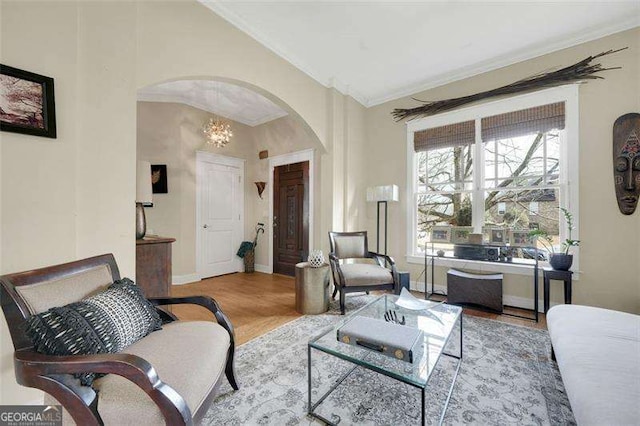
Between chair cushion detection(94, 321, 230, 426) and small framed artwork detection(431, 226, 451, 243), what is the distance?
2.82 m

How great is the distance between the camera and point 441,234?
330 cm

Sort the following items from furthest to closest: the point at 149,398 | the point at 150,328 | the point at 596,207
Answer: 1. the point at 596,207
2. the point at 150,328
3. the point at 149,398

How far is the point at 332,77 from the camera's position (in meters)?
3.43

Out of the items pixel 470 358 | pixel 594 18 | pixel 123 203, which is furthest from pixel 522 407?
pixel 594 18

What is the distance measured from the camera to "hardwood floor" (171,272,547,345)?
2559 millimetres

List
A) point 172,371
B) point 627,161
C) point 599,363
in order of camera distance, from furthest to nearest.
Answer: point 627,161
point 599,363
point 172,371

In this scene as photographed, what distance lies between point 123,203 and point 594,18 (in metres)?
4.37

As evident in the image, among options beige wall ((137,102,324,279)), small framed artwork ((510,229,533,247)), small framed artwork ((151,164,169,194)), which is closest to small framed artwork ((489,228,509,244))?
small framed artwork ((510,229,533,247))

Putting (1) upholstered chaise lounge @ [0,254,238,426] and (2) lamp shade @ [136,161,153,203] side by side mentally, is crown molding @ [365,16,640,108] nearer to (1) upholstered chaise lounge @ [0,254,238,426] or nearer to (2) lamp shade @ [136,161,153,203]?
(2) lamp shade @ [136,161,153,203]

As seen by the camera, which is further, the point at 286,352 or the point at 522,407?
the point at 286,352

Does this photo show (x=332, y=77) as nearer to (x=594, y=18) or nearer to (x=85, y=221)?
(x=594, y=18)

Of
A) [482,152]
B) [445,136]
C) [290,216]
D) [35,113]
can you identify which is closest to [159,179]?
[290,216]

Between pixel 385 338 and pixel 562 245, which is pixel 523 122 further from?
pixel 385 338

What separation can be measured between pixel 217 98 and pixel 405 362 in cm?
438
